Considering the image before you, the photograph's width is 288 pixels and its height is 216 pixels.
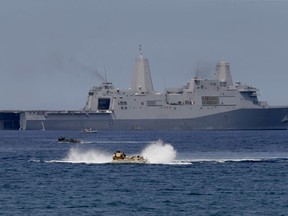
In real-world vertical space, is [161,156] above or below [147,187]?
above

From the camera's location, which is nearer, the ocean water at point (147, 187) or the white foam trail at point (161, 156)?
the ocean water at point (147, 187)

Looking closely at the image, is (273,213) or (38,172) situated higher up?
(38,172)

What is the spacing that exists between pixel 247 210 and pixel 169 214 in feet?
12.2

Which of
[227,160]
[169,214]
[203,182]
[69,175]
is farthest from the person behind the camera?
[227,160]

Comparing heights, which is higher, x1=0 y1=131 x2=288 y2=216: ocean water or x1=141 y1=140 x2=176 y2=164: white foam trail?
x1=141 y1=140 x2=176 y2=164: white foam trail

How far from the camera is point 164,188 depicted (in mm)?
56094

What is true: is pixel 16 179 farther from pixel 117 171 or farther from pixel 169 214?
pixel 169 214

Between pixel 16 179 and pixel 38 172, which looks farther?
pixel 38 172

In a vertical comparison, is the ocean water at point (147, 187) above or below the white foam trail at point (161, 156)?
below

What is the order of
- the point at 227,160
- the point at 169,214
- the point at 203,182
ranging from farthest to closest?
1. the point at 227,160
2. the point at 203,182
3. the point at 169,214

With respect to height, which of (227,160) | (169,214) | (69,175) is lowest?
(169,214)

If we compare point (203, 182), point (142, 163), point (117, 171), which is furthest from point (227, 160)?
point (203, 182)

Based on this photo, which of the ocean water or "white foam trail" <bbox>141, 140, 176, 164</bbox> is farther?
"white foam trail" <bbox>141, 140, 176, 164</bbox>

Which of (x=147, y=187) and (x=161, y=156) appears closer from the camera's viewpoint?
(x=147, y=187)
